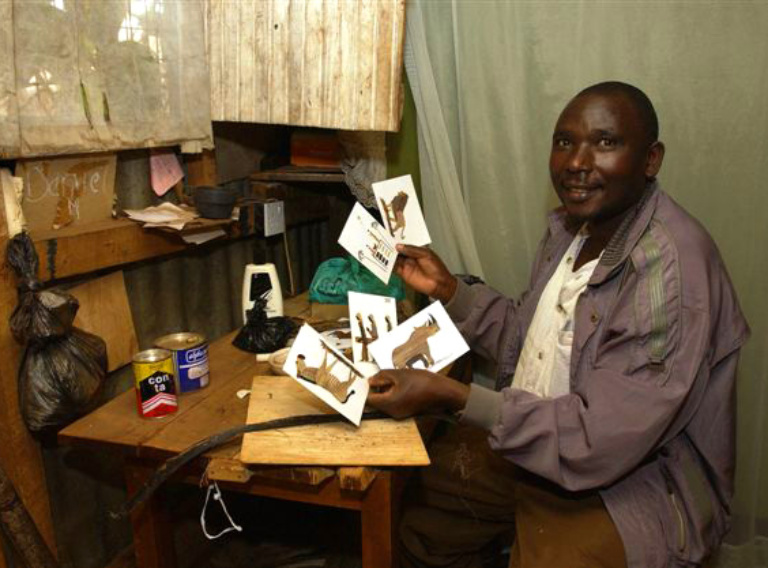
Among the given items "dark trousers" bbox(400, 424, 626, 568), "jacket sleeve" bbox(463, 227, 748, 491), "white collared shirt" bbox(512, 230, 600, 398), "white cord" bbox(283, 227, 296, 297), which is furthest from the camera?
"white cord" bbox(283, 227, 296, 297)

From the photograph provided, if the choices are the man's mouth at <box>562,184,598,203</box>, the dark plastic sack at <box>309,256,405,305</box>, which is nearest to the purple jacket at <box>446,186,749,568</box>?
the man's mouth at <box>562,184,598,203</box>

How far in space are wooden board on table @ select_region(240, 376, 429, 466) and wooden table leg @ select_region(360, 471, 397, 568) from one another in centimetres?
8

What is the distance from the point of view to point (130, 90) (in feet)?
5.77

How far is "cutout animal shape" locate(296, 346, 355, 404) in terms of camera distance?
133cm

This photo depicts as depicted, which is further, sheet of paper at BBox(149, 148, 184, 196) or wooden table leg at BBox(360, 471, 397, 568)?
sheet of paper at BBox(149, 148, 184, 196)

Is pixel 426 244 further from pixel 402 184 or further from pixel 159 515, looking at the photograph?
pixel 159 515

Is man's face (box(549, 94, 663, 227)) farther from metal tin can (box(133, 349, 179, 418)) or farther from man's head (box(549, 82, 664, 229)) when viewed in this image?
metal tin can (box(133, 349, 179, 418))

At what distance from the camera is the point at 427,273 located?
1.96m

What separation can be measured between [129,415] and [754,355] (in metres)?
1.97

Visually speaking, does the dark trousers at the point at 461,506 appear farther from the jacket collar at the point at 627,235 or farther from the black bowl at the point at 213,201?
the black bowl at the point at 213,201

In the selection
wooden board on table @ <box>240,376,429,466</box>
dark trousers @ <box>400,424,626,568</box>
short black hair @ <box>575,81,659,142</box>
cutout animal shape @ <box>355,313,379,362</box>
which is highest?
short black hair @ <box>575,81,659,142</box>

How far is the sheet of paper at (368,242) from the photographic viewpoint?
6.06ft

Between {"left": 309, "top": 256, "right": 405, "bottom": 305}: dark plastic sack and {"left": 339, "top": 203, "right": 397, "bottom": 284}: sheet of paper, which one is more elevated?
{"left": 339, "top": 203, "right": 397, "bottom": 284}: sheet of paper

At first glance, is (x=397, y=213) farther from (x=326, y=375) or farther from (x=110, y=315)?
(x=110, y=315)
